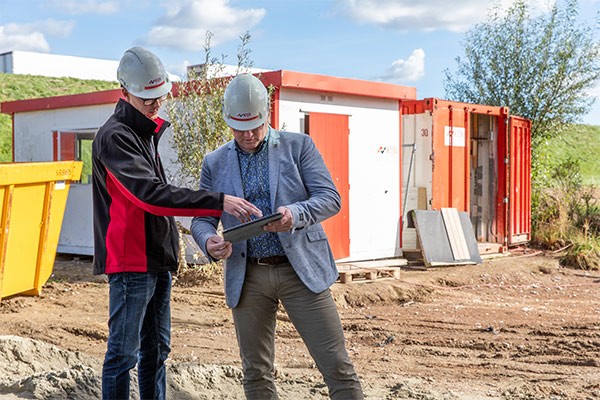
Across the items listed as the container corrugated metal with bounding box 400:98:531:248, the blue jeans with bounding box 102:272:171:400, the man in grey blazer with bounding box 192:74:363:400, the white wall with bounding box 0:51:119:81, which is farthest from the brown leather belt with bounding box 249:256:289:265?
the white wall with bounding box 0:51:119:81

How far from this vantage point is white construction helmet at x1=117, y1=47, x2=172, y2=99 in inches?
154

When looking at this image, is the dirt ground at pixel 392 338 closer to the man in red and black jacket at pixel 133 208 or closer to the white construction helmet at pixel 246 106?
the man in red and black jacket at pixel 133 208

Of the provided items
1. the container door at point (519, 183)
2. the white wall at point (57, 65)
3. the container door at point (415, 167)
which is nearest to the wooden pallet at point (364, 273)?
the container door at point (415, 167)

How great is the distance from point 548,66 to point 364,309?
11.3 metres

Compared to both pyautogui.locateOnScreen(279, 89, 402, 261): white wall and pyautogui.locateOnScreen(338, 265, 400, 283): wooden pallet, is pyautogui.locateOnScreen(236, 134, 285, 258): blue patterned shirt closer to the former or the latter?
pyautogui.locateOnScreen(338, 265, 400, 283): wooden pallet

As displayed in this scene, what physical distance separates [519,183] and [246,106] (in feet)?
41.8

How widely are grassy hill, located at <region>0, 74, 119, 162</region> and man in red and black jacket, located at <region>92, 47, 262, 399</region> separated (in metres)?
33.2

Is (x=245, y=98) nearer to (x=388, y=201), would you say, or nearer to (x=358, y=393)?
(x=358, y=393)

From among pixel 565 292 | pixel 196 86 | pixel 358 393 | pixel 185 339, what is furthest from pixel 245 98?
pixel 565 292

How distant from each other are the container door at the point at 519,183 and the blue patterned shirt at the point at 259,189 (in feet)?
39.2

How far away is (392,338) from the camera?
314 inches

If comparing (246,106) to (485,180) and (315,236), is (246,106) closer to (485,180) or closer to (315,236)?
(315,236)

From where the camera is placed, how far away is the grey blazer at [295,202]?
12.3ft

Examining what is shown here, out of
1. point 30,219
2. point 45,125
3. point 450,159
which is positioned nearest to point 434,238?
point 450,159
